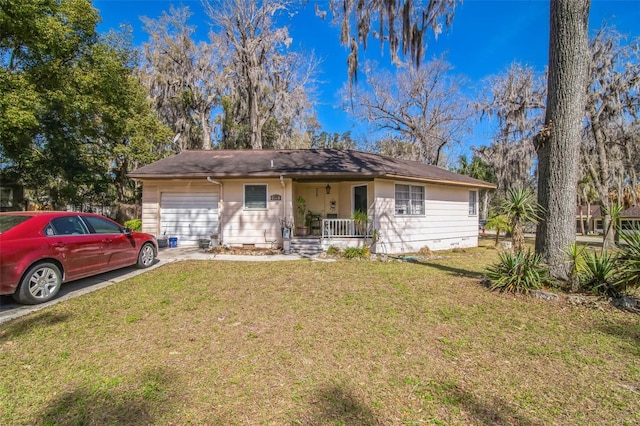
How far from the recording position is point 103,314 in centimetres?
434

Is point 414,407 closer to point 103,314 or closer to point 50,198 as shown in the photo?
point 103,314

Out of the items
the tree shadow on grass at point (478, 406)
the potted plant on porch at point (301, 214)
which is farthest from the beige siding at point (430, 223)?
the tree shadow on grass at point (478, 406)

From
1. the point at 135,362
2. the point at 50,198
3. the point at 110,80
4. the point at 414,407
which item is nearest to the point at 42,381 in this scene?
the point at 135,362

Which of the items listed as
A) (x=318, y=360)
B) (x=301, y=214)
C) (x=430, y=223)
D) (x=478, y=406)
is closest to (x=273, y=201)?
(x=301, y=214)

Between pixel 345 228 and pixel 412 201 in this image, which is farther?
pixel 412 201

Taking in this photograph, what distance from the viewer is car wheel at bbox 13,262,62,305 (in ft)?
14.7

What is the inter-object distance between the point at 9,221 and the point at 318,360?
527 centimetres

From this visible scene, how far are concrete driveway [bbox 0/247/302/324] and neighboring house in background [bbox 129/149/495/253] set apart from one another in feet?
4.24

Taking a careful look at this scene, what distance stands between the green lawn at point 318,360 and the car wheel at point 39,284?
0.37 metres

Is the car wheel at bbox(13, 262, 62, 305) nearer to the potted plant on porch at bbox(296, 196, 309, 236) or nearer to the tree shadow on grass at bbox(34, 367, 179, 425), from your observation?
the tree shadow on grass at bbox(34, 367, 179, 425)

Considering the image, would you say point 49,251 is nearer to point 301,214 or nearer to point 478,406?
point 478,406

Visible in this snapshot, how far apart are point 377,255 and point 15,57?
17.0 metres

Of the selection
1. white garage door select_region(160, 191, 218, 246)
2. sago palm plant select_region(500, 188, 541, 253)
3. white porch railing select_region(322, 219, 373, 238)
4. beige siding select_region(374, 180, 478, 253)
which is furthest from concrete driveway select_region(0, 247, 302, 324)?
sago palm plant select_region(500, 188, 541, 253)

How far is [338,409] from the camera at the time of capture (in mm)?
2330
